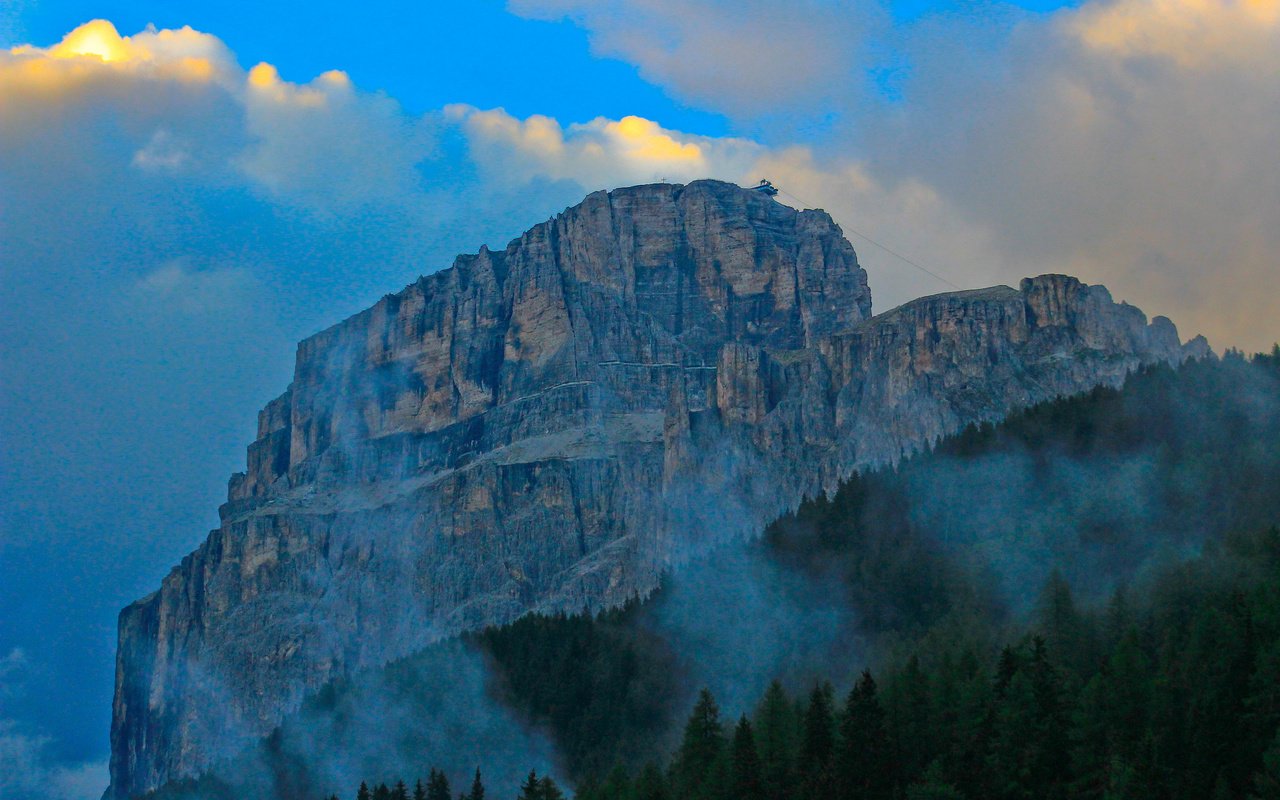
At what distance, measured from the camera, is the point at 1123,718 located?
10688 cm

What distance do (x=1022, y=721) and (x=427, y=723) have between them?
8157 centimetres

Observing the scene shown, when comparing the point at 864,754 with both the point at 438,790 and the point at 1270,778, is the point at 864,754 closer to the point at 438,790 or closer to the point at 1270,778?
the point at 1270,778

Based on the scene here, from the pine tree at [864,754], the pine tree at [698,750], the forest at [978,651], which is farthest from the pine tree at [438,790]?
the pine tree at [864,754]

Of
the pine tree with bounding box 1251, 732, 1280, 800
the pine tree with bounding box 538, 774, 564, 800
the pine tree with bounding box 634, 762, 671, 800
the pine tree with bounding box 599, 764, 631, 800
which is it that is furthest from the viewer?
A: the pine tree with bounding box 599, 764, 631, 800

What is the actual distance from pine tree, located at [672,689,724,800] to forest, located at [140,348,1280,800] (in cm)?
20

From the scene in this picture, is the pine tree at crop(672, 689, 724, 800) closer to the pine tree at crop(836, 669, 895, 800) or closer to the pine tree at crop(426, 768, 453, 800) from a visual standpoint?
the pine tree at crop(836, 669, 895, 800)

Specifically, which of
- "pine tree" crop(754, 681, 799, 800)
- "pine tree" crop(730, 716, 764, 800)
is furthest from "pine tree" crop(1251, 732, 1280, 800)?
"pine tree" crop(730, 716, 764, 800)

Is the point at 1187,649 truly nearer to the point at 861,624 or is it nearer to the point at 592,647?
the point at 861,624

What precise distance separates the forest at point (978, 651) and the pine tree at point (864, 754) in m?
0.15

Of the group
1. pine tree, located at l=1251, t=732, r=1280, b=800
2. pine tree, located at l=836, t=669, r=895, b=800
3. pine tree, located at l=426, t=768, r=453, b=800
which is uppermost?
pine tree, located at l=426, t=768, r=453, b=800

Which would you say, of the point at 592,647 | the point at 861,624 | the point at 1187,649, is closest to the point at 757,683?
the point at 861,624

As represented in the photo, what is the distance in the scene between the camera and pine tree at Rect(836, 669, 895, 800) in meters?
110

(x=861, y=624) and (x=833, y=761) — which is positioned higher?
(x=861, y=624)

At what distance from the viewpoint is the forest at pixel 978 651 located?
347 ft
